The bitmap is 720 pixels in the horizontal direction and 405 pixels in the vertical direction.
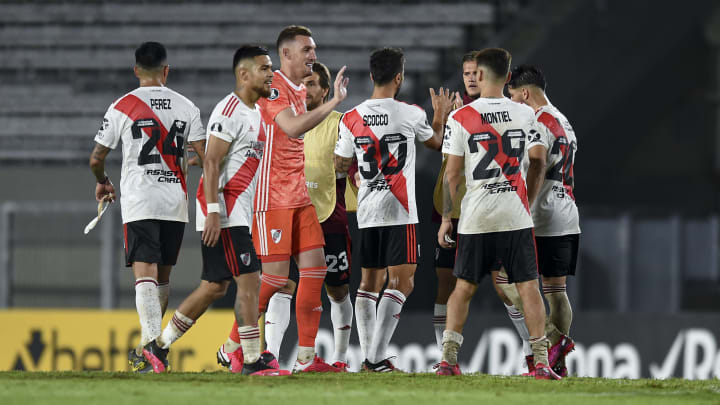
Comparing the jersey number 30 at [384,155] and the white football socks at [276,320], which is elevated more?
the jersey number 30 at [384,155]

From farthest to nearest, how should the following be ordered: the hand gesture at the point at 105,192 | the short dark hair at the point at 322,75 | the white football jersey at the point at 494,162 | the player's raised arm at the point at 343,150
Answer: the short dark hair at the point at 322,75, the player's raised arm at the point at 343,150, the hand gesture at the point at 105,192, the white football jersey at the point at 494,162

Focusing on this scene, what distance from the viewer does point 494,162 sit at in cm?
678

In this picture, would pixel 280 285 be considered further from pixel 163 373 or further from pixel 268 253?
pixel 163 373

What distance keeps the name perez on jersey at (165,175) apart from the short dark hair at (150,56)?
0.65 m

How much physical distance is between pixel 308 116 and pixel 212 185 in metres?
0.65

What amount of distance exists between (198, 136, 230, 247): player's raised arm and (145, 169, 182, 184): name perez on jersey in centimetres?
58

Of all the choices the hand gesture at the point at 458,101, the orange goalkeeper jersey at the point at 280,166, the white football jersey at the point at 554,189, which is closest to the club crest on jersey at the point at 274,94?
the orange goalkeeper jersey at the point at 280,166

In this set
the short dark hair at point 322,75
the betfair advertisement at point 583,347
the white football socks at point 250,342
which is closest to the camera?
the white football socks at point 250,342

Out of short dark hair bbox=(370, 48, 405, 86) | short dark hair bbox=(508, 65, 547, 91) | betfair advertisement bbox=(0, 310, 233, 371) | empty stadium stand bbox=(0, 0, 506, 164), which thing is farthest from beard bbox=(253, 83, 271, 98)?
empty stadium stand bbox=(0, 0, 506, 164)

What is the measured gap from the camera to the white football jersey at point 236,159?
263 inches

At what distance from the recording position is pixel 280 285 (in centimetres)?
708

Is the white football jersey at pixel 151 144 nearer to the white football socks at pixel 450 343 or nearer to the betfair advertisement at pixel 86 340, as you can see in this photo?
the white football socks at pixel 450 343

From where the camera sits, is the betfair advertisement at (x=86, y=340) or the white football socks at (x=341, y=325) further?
the betfair advertisement at (x=86, y=340)

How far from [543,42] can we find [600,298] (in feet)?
15.1
